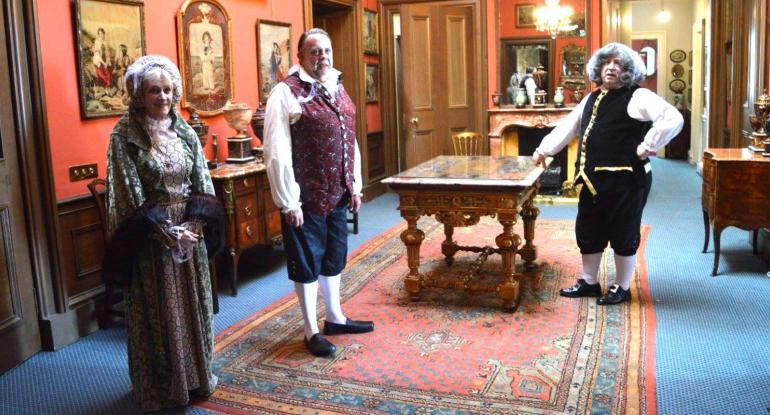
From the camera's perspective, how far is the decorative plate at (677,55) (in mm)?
12713

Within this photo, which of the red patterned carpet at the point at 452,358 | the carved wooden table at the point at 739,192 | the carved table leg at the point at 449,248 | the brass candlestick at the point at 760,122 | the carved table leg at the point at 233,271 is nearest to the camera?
the red patterned carpet at the point at 452,358

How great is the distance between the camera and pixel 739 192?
4.54 m

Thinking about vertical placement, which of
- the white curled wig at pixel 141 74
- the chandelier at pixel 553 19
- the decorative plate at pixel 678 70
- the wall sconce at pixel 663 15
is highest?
the wall sconce at pixel 663 15

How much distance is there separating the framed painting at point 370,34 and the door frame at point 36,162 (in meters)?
4.99

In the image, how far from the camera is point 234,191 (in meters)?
4.56

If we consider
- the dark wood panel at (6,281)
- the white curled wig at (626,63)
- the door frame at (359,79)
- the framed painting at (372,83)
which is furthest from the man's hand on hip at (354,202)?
the framed painting at (372,83)

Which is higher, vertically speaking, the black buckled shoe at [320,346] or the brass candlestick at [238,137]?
the brass candlestick at [238,137]

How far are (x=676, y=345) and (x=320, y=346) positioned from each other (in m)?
1.81

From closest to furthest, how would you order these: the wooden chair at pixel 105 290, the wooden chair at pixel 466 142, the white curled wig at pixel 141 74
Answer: the white curled wig at pixel 141 74
the wooden chair at pixel 105 290
the wooden chair at pixel 466 142

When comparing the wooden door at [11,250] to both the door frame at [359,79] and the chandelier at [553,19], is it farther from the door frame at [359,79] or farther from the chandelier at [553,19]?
the chandelier at [553,19]

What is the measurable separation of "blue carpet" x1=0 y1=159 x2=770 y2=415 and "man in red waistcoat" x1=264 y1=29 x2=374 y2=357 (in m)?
0.87

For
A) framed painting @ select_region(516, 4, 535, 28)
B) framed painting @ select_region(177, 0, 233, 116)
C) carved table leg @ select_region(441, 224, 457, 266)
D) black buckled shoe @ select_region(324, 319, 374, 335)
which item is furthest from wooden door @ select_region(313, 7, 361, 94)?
black buckled shoe @ select_region(324, 319, 374, 335)

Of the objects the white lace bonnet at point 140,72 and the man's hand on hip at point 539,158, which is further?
the man's hand on hip at point 539,158

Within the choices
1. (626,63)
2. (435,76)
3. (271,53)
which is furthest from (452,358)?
(435,76)
